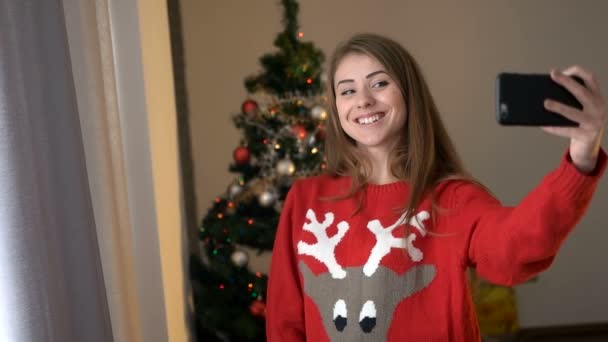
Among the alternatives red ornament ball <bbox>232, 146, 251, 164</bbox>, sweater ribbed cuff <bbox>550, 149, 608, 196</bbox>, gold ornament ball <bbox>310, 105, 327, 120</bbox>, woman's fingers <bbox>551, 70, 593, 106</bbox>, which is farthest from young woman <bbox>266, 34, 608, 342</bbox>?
red ornament ball <bbox>232, 146, 251, 164</bbox>

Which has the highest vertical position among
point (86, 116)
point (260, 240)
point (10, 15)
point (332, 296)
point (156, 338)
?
point (10, 15)

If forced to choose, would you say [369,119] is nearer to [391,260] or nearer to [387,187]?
[387,187]

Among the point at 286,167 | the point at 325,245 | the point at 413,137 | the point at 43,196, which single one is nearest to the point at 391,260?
the point at 325,245

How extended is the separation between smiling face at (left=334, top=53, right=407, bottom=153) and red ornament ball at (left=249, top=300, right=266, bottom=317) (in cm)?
127

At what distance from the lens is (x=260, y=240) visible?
225 centimetres

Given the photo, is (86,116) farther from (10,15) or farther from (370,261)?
(370,261)

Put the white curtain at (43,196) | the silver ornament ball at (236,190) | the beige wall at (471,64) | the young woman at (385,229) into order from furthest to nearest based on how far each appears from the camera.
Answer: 1. the beige wall at (471,64)
2. the silver ornament ball at (236,190)
3. the young woman at (385,229)
4. the white curtain at (43,196)

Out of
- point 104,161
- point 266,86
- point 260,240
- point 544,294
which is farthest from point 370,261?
point 544,294

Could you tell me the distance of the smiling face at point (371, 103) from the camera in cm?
119

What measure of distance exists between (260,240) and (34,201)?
4.56ft

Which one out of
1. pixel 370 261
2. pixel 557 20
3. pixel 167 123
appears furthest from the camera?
→ pixel 557 20

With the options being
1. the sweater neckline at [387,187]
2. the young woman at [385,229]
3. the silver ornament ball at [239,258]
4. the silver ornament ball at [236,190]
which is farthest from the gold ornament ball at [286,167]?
the sweater neckline at [387,187]

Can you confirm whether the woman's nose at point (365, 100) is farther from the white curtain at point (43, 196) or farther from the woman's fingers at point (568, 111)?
the white curtain at point (43, 196)

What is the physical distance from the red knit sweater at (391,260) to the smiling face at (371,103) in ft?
0.44
